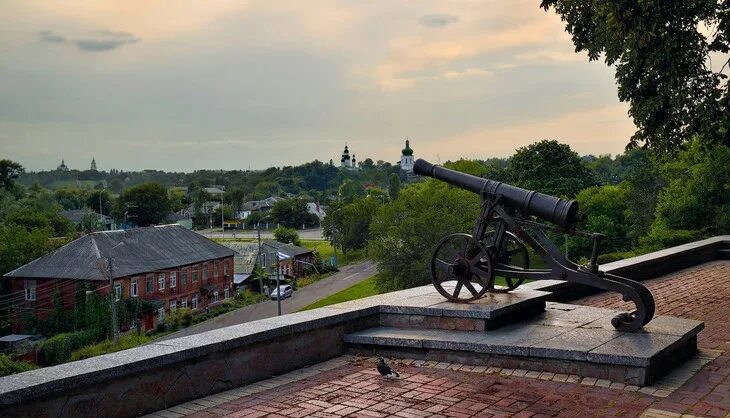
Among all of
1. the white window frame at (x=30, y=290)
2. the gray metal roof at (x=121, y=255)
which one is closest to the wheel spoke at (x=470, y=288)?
the gray metal roof at (x=121, y=255)

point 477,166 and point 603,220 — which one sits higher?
point 477,166

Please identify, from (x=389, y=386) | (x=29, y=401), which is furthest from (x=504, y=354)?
(x=29, y=401)

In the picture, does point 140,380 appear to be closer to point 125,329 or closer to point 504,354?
point 504,354

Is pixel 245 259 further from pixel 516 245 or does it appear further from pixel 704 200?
pixel 516 245

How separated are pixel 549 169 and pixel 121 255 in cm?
2981

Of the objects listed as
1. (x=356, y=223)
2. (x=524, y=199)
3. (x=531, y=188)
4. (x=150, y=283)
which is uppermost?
(x=531, y=188)

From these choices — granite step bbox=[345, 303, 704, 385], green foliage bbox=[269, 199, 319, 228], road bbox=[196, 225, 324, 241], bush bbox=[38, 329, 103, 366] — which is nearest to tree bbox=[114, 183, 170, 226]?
road bbox=[196, 225, 324, 241]

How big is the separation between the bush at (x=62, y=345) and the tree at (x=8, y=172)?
151 feet

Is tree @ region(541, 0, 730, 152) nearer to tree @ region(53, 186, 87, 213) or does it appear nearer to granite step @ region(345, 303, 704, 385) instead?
granite step @ region(345, 303, 704, 385)

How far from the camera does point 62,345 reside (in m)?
42.3

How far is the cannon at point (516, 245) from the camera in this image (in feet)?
23.4

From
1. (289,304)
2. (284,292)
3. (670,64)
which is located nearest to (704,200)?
(670,64)

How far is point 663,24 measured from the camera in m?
10.7

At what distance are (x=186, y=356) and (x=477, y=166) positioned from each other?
198 ft
